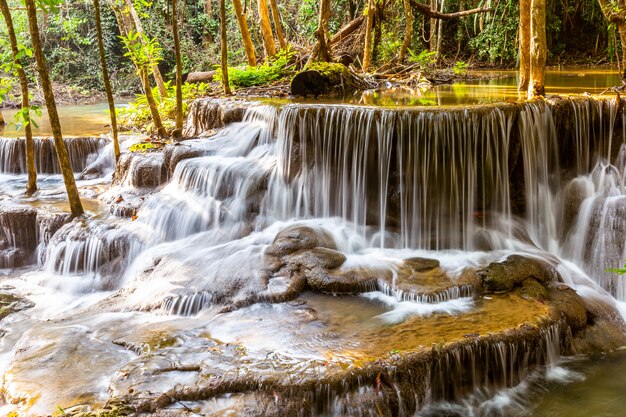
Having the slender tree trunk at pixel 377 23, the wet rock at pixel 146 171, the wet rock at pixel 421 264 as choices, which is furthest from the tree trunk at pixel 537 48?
the slender tree trunk at pixel 377 23

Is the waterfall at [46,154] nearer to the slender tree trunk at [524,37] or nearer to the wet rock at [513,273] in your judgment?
the slender tree trunk at [524,37]

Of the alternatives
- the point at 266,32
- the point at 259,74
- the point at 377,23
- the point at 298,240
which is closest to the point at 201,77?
the point at 266,32

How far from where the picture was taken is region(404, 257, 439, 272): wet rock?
6.82m

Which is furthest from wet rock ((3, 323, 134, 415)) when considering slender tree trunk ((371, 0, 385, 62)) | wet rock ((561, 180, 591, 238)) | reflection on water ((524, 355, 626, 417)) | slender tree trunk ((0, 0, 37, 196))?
slender tree trunk ((371, 0, 385, 62))

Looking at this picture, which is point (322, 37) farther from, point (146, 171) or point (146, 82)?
point (146, 171)

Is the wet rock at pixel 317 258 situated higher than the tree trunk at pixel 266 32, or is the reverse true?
the tree trunk at pixel 266 32

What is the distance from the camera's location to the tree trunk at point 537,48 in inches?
335

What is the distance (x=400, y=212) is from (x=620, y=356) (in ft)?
10.9

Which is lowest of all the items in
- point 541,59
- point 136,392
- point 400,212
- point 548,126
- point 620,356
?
point 620,356

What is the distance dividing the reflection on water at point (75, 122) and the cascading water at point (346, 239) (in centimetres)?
499

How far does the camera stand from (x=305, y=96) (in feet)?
37.8

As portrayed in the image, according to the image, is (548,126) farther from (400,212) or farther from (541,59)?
(400,212)

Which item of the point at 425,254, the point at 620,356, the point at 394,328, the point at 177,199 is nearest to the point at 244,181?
the point at 177,199

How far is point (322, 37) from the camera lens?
40.3 feet
